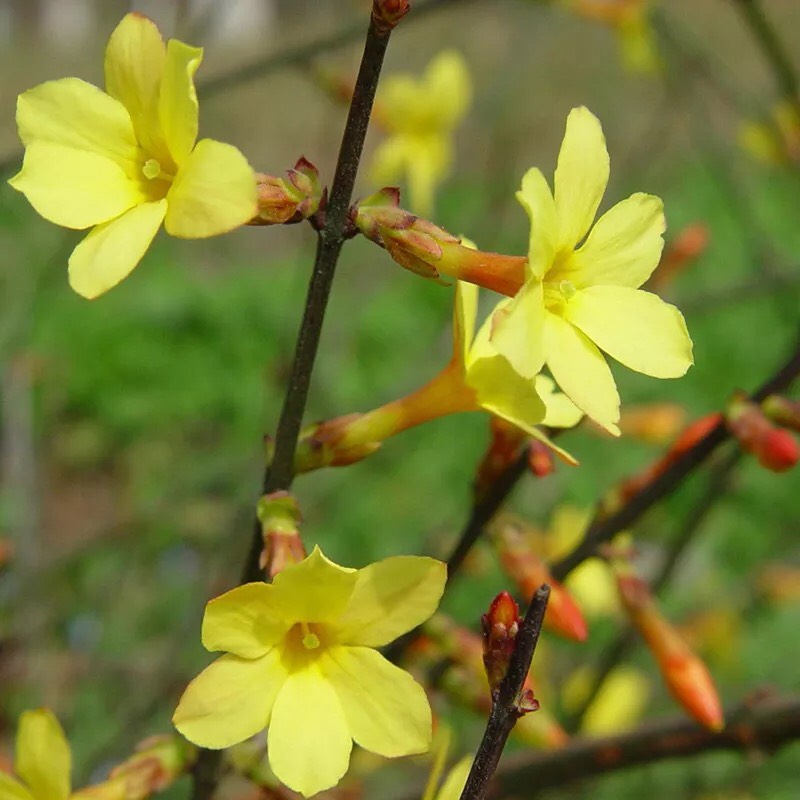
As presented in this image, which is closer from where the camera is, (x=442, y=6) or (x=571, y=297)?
(x=571, y=297)

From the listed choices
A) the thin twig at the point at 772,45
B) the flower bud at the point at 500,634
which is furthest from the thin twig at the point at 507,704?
the thin twig at the point at 772,45

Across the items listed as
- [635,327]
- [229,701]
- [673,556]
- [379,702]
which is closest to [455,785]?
[379,702]

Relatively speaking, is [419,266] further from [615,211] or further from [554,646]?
[554,646]

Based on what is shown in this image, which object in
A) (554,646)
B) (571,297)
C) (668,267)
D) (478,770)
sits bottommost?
(554,646)

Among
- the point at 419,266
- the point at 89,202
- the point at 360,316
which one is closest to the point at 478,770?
the point at 419,266

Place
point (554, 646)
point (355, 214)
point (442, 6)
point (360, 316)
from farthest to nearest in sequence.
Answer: point (360, 316) → point (554, 646) → point (442, 6) → point (355, 214)
